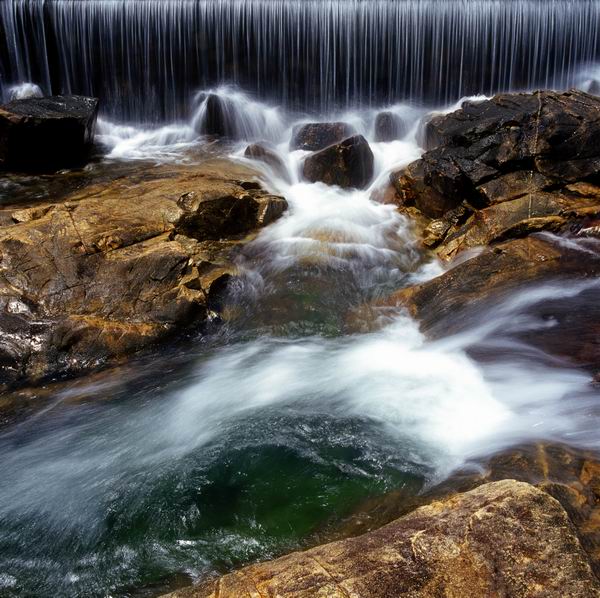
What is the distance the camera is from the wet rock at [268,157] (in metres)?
10.9

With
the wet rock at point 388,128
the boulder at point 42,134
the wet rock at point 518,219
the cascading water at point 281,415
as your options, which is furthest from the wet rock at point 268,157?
the wet rock at point 518,219

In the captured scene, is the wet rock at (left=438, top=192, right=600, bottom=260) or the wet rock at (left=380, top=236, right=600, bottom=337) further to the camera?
the wet rock at (left=438, top=192, right=600, bottom=260)

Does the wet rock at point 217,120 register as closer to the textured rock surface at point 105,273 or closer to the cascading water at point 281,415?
the cascading water at point 281,415

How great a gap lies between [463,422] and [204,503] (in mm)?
2254

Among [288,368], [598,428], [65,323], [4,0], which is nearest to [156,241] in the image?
[65,323]

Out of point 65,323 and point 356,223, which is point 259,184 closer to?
point 356,223

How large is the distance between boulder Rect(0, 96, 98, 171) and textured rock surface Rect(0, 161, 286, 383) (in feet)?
9.44

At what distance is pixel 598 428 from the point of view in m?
4.00

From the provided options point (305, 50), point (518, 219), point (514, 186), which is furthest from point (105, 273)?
point (305, 50)

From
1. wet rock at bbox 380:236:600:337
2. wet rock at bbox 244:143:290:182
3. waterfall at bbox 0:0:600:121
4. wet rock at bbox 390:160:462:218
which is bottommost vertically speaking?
wet rock at bbox 380:236:600:337

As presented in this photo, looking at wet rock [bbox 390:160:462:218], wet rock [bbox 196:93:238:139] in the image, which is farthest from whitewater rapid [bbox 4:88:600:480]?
wet rock [bbox 196:93:238:139]

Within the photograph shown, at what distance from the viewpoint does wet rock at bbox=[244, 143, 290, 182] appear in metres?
10.9

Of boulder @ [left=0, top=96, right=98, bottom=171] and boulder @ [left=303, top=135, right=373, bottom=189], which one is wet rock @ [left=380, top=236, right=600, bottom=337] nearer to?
boulder @ [left=303, top=135, right=373, bottom=189]

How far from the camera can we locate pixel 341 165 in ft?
34.4
